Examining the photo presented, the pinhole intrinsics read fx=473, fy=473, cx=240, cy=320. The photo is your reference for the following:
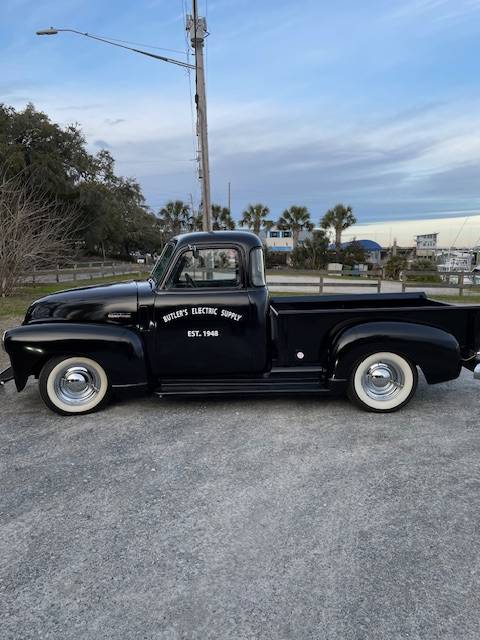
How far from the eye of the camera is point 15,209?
16281 millimetres

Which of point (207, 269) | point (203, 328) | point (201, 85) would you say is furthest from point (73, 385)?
point (201, 85)

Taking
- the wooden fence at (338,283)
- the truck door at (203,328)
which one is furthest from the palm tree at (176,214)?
the truck door at (203,328)

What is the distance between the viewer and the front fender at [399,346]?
4582 millimetres

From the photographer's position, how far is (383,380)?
4750 millimetres

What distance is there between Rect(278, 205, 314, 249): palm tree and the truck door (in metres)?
49.9

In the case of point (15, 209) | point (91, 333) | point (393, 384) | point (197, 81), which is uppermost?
point (197, 81)

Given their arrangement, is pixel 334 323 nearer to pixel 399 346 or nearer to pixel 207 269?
pixel 399 346

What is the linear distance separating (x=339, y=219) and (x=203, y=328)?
156 ft

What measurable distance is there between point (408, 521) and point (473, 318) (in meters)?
2.71

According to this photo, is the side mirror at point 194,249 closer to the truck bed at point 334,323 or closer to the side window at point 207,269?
the side window at point 207,269

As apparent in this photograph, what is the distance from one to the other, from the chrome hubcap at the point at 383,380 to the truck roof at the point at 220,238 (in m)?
1.77

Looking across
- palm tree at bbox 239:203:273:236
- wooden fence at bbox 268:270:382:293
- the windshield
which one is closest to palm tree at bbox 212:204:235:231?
palm tree at bbox 239:203:273:236

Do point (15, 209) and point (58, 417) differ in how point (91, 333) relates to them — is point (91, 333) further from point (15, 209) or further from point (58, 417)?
point (15, 209)

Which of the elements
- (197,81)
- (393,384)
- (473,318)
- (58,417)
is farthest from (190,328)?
(197,81)
